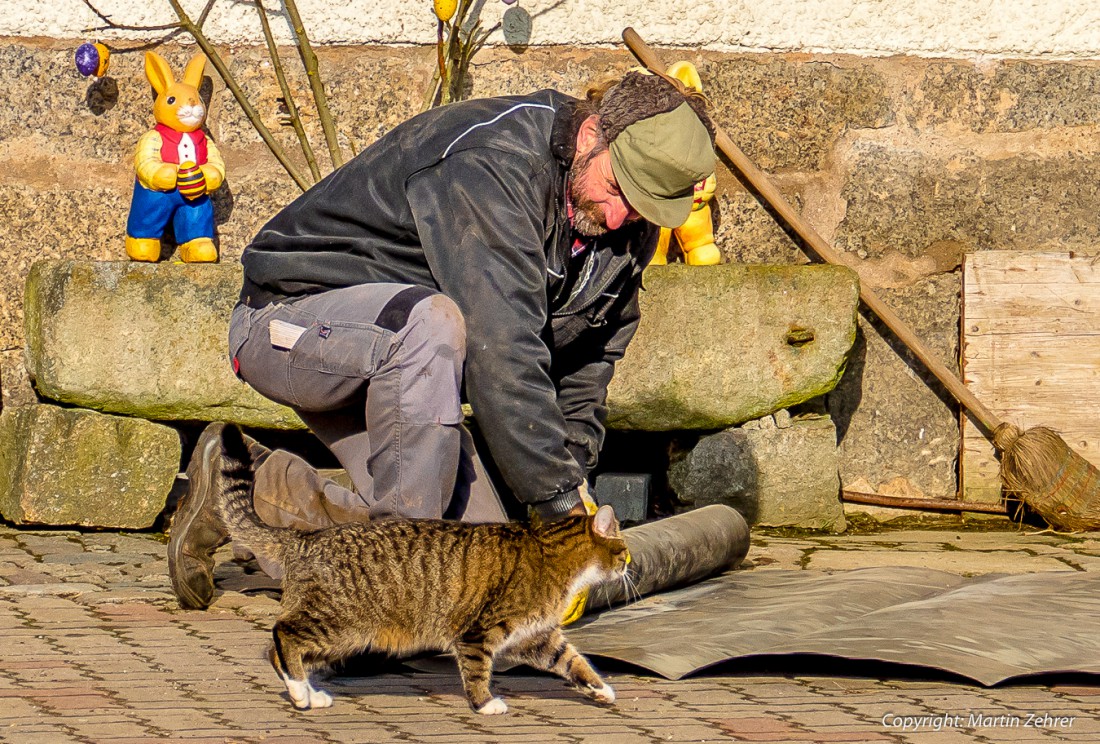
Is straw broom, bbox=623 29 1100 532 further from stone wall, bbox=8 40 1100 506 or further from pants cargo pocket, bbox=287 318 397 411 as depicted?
pants cargo pocket, bbox=287 318 397 411

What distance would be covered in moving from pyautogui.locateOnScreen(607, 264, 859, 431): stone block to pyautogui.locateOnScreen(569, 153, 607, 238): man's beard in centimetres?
192

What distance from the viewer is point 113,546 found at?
5316mm

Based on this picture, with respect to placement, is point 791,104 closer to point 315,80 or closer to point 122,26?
point 315,80

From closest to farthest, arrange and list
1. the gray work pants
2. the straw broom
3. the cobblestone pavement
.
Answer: the cobblestone pavement, the gray work pants, the straw broom

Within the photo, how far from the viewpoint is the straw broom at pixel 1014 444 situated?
5.93 m

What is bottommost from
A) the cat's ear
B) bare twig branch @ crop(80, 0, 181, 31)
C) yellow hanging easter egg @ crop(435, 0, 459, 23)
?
the cat's ear

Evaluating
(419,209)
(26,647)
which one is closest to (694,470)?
(419,209)

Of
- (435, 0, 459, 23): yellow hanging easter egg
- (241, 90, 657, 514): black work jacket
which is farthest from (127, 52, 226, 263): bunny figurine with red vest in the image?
(241, 90, 657, 514): black work jacket

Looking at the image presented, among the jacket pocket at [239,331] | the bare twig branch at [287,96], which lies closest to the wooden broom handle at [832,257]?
the bare twig branch at [287,96]

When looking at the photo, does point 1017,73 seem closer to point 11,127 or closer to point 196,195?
point 196,195

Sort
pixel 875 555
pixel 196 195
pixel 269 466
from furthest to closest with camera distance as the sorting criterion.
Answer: pixel 196 195 < pixel 875 555 < pixel 269 466

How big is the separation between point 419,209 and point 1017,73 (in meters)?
3.50

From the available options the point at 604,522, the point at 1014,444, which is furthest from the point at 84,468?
the point at 1014,444

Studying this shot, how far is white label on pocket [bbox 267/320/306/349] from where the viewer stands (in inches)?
154
